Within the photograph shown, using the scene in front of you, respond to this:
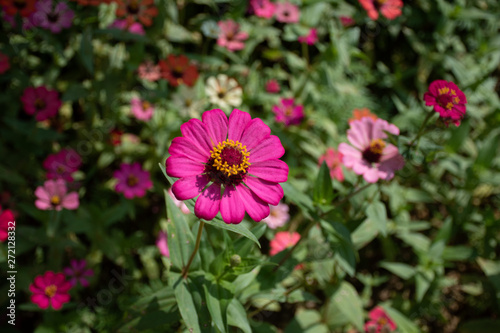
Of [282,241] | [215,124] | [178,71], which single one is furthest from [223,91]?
[215,124]

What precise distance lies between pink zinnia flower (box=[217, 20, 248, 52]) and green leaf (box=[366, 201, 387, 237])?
1207 millimetres

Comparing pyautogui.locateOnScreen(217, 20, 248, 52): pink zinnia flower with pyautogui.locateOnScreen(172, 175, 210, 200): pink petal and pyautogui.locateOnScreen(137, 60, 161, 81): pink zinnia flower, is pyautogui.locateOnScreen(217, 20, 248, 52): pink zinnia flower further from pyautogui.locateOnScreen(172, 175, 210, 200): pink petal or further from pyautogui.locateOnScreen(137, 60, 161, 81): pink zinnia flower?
pyautogui.locateOnScreen(172, 175, 210, 200): pink petal

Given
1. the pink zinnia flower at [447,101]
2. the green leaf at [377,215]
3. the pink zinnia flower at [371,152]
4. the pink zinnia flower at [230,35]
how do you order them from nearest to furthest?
the pink zinnia flower at [447,101]
the pink zinnia flower at [371,152]
the green leaf at [377,215]
the pink zinnia flower at [230,35]

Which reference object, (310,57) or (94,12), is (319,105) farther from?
(94,12)

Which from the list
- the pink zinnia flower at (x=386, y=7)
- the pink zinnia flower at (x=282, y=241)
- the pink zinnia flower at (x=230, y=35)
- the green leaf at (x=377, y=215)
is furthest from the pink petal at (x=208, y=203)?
the pink zinnia flower at (x=386, y=7)

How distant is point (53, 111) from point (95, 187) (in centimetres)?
51

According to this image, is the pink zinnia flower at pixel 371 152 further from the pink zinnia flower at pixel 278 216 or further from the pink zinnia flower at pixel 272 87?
the pink zinnia flower at pixel 272 87

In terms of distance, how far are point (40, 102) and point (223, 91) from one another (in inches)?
35.8

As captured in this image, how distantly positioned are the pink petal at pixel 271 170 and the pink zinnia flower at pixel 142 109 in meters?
1.19

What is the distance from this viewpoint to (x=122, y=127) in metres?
2.38

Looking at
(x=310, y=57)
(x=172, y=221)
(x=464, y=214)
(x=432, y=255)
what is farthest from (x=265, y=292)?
(x=310, y=57)

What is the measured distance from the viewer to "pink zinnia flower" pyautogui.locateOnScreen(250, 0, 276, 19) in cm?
233

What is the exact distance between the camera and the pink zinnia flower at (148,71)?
2.16 metres

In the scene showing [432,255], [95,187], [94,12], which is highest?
[94,12]
